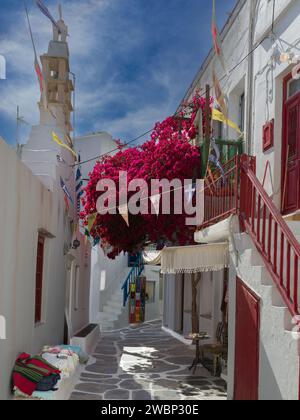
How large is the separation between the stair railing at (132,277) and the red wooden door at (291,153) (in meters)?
14.3

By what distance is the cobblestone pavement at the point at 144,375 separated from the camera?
8922mm

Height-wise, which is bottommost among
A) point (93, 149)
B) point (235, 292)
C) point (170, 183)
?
point (235, 292)

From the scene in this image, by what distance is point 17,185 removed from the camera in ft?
23.6

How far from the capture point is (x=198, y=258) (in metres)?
8.04

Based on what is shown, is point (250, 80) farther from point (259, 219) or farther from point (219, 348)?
point (219, 348)

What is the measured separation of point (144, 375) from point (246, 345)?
4.80 m

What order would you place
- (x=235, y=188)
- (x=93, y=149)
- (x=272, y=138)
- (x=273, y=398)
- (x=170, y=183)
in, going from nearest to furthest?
(x=273, y=398)
(x=235, y=188)
(x=272, y=138)
(x=170, y=183)
(x=93, y=149)

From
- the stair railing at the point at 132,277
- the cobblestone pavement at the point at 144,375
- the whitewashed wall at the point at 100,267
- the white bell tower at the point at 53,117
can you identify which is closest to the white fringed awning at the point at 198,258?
the cobblestone pavement at the point at 144,375

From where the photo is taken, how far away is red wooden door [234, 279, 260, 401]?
6.14 meters
